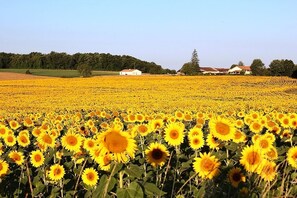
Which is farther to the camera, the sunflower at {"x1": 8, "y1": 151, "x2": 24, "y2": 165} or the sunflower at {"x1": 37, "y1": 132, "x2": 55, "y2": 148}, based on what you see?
the sunflower at {"x1": 37, "y1": 132, "x2": 55, "y2": 148}

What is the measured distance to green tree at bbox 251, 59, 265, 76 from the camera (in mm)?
79938

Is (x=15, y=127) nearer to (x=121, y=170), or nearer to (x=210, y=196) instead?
(x=210, y=196)

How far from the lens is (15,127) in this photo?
721 centimetres

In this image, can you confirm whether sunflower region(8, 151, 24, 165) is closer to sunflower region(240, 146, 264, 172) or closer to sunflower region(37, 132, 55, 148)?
sunflower region(37, 132, 55, 148)

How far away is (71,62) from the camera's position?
95.1m

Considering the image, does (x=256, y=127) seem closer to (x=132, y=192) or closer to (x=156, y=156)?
(x=156, y=156)

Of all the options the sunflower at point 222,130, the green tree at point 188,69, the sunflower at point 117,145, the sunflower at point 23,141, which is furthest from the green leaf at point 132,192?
the green tree at point 188,69

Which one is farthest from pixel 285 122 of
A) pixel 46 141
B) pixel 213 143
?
pixel 46 141

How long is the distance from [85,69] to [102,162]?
225 feet

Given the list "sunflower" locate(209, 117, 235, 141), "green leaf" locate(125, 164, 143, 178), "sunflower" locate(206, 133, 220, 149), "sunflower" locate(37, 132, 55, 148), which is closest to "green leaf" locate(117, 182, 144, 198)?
"green leaf" locate(125, 164, 143, 178)

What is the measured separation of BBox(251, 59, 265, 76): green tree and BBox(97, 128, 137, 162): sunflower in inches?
3095

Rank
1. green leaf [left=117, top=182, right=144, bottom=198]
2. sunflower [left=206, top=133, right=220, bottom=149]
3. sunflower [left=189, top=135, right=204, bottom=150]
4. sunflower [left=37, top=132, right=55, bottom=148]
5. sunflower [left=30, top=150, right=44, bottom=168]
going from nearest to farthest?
green leaf [left=117, top=182, right=144, bottom=198], sunflower [left=206, top=133, right=220, bottom=149], sunflower [left=30, top=150, right=44, bottom=168], sunflower [left=189, top=135, right=204, bottom=150], sunflower [left=37, top=132, right=55, bottom=148]

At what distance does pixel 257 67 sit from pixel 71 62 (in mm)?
38794

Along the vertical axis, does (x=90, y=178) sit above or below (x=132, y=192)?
below
